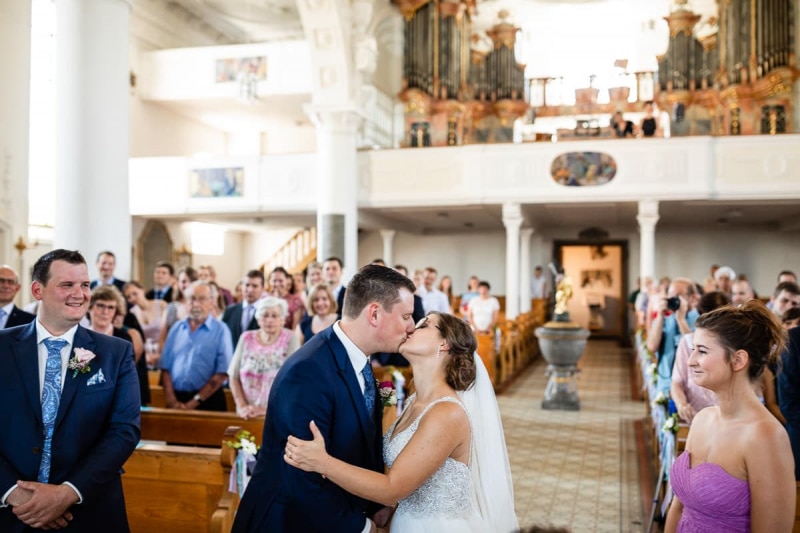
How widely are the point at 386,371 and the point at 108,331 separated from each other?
8.09ft

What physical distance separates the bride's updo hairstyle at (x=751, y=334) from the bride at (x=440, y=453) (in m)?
0.84

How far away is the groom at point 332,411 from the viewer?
2312mm

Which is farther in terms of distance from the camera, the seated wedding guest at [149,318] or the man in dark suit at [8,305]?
the seated wedding guest at [149,318]

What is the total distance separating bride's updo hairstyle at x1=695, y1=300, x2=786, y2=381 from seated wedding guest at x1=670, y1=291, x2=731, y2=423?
7.49 ft

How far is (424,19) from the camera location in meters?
17.7

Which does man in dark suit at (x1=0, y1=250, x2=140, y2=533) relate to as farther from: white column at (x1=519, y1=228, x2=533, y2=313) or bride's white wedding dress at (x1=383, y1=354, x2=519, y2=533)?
white column at (x1=519, y1=228, x2=533, y2=313)

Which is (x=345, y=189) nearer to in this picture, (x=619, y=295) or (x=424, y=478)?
(x=619, y=295)

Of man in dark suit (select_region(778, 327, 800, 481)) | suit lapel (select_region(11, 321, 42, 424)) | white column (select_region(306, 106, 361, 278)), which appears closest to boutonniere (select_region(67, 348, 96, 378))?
suit lapel (select_region(11, 321, 42, 424))

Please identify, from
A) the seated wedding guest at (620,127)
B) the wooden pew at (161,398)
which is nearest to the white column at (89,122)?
the wooden pew at (161,398)

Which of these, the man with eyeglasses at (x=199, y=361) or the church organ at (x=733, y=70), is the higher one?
the church organ at (x=733, y=70)

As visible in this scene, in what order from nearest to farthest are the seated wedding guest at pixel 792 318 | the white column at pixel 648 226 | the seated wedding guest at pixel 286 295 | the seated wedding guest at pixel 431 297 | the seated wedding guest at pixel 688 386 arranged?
1. the seated wedding guest at pixel 792 318
2. the seated wedding guest at pixel 688 386
3. the seated wedding guest at pixel 286 295
4. the seated wedding guest at pixel 431 297
5. the white column at pixel 648 226

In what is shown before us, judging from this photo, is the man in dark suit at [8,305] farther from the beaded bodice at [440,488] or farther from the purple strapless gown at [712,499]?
the purple strapless gown at [712,499]

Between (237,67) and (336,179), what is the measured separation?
428cm

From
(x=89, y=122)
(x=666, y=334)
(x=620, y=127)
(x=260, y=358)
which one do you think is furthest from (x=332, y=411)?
(x=620, y=127)
